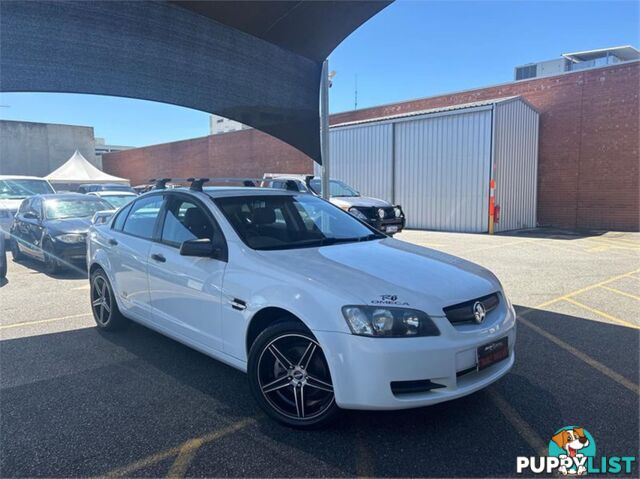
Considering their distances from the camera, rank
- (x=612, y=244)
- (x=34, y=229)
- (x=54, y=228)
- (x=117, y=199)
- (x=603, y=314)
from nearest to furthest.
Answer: (x=603, y=314) → (x=54, y=228) → (x=34, y=229) → (x=612, y=244) → (x=117, y=199)

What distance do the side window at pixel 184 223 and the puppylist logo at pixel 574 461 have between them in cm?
273

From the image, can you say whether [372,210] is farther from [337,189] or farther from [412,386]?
[412,386]

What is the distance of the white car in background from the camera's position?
12.1 metres

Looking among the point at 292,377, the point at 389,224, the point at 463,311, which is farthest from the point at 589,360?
the point at 389,224

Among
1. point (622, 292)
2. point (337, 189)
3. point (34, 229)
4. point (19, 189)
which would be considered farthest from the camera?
point (337, 189)

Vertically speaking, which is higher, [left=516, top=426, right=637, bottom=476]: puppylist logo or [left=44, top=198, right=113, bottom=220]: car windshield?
[left=44, top=198, right=113, bottom=220]: car windshield

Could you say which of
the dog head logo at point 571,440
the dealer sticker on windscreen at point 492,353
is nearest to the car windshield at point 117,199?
the dealer sticker on windscreen at point 492,353

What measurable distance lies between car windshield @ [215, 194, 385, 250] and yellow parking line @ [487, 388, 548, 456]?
169 cm

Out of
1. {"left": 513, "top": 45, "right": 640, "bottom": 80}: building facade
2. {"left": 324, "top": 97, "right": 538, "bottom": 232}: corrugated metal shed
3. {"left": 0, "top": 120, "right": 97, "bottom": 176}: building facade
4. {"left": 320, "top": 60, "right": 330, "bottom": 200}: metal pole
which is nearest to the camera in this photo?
{"left": 320, "top": 60, "right": 330, "bottom": 200}: metal pole

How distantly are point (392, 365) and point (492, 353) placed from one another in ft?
2.66

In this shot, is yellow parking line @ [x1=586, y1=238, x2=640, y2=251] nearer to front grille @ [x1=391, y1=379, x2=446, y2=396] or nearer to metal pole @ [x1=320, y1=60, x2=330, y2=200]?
metal pole @ [x1=320, y1=60, x2=330, y2=200]

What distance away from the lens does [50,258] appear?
8.77 meters

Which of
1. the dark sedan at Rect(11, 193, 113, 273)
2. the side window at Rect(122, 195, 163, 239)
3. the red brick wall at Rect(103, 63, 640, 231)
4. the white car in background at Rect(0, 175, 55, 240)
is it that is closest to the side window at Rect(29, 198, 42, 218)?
the dark sedan at Rect(11, 193, 113, 273)

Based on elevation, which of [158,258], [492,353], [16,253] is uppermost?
[158,258]
